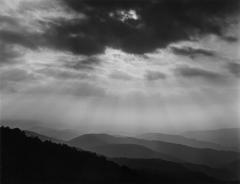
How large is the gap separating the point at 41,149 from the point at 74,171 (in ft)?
23.3

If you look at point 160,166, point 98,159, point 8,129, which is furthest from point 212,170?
point 8,129

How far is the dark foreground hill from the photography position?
34938 millimetres

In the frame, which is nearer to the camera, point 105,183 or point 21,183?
point 21,183

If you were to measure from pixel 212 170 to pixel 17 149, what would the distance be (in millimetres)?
157522

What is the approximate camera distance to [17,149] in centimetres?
4075

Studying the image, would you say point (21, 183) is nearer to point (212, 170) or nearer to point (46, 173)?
point (46, 173)

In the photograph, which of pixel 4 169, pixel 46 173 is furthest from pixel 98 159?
pixel 4 169

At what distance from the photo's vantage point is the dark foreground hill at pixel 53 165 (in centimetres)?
3494

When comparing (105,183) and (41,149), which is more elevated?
(41,149)

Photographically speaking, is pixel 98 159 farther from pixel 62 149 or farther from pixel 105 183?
pixel 105 183

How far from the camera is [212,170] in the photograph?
17538 cm

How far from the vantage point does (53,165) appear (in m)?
40.8

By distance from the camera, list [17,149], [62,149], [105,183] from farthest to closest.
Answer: [62,149] < [17,149] < [105,183]

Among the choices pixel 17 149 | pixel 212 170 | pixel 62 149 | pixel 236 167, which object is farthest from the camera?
pixel 236 167
